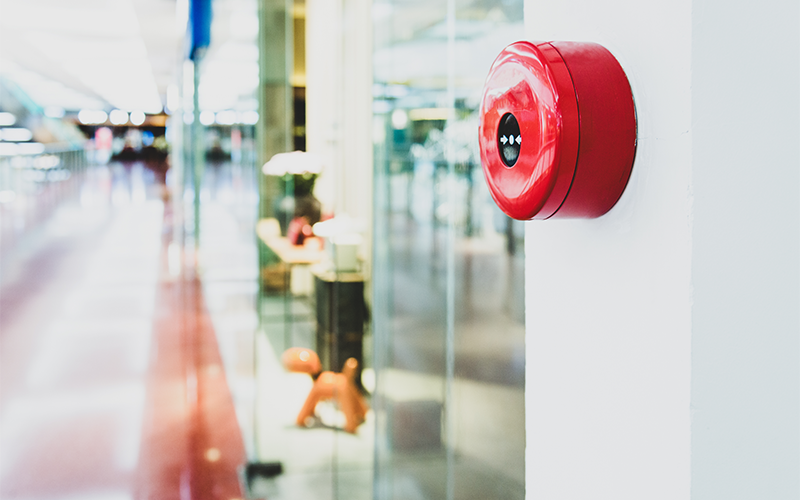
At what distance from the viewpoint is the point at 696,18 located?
521 mm

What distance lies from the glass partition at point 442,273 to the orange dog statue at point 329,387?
1.89ft

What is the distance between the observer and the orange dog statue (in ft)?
9.68

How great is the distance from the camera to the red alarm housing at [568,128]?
571mm

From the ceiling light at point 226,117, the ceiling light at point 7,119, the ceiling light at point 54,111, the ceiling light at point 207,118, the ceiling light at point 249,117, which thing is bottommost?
the ceiling light at point 249,117

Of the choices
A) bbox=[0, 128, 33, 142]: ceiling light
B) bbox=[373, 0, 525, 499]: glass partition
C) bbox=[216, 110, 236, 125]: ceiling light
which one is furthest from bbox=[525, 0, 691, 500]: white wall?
bbox=[0, 128, 33, 142]: ceiling light

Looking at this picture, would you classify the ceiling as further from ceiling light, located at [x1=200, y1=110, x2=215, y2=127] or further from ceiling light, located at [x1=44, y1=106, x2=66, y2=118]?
ceiling light, located at [x1=44, y1=106, x2=66, y2=118]

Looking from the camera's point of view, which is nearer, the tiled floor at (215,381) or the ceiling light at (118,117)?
the tiled floor at (215,381)

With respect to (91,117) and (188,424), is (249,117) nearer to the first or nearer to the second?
(188,424)

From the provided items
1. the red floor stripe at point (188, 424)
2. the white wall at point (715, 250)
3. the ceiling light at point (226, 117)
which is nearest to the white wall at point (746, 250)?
A: the white wall at point (715, 250)

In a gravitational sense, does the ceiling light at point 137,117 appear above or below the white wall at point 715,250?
above

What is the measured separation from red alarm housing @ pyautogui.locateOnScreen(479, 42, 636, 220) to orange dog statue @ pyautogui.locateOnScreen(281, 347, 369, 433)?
7.66ft

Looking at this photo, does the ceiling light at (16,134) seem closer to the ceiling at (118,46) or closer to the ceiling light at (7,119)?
the ceiling light at (7,119)

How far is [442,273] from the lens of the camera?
5.66 feet

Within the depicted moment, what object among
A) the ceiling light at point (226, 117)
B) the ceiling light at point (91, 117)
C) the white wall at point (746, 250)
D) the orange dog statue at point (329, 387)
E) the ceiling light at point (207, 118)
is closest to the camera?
the white wall at point (746, 250)
